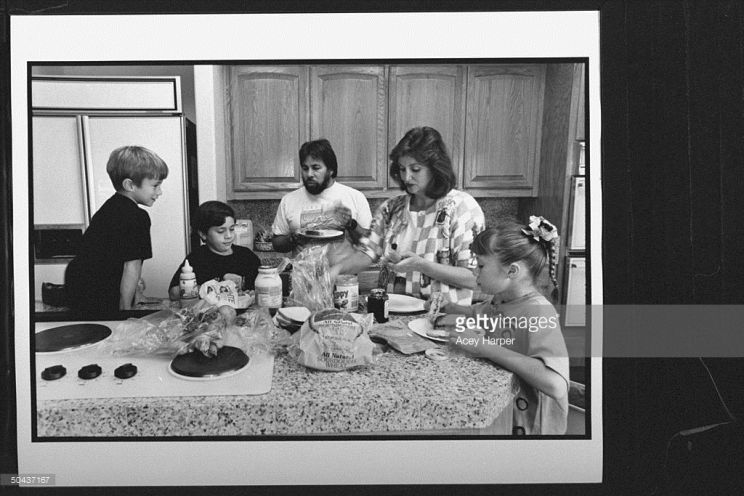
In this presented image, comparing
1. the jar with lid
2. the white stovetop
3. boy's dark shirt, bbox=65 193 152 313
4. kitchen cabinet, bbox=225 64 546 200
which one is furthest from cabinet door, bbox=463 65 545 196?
boy's dark shirt, bbox=65 193 152 313

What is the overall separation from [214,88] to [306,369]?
669 mm

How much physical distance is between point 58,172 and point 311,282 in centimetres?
62

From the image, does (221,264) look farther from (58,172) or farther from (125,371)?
(58,172)

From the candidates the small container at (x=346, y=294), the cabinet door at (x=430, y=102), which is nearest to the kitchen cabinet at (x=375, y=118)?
the cabinet door at (x=430, y=102)

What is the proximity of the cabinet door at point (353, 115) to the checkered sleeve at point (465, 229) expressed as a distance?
22 cm

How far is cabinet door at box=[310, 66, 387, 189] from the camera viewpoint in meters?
1.29

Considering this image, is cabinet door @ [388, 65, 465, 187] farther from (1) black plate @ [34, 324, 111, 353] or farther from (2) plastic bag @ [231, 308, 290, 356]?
(1) black plate @ [34, 324, 111, 353]

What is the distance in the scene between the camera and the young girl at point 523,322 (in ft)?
4.09

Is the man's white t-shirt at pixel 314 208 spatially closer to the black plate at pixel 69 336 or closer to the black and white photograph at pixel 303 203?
the black and white photograph at pixel 303 203

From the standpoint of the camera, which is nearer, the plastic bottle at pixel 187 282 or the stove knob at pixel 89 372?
the stove knob at pixel 89 372

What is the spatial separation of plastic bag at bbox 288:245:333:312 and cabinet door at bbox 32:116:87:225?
1.65 feet

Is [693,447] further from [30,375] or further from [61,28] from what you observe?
[61,28]

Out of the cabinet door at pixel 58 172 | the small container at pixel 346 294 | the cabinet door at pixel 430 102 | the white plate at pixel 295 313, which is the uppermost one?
the cabinet door at pixel 430 102

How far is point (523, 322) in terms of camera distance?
130cm
